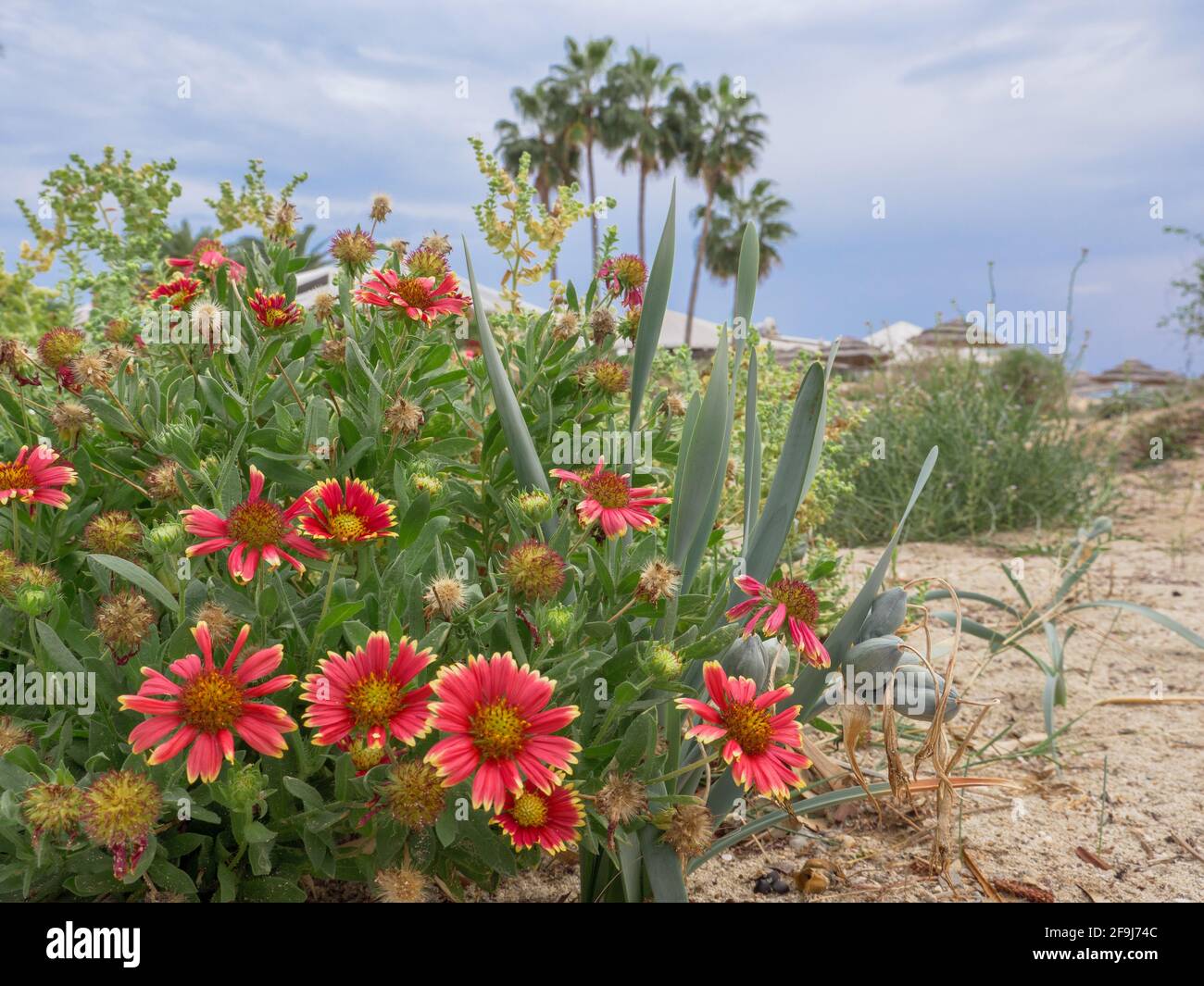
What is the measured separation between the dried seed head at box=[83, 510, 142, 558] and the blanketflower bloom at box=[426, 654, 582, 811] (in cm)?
61

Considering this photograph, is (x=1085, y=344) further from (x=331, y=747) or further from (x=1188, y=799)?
(x=331, y=747)

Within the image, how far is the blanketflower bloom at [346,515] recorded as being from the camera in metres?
1.26

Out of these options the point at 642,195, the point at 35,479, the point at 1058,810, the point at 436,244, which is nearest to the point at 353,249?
the point at 436,244

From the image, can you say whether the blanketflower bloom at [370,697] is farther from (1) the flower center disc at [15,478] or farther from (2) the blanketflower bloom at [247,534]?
(1) the flower center disc at [15,478]

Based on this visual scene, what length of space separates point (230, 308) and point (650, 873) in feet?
4.06

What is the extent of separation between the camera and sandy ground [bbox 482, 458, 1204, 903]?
194 centimetres

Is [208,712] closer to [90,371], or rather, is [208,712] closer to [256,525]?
[256,525]

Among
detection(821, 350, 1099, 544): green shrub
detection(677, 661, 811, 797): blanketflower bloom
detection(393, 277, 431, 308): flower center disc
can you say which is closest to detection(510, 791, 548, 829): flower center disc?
detection(677, 661, 811, 797): blanketflower bloom

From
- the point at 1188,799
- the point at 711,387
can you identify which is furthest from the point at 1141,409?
the point at 711,387

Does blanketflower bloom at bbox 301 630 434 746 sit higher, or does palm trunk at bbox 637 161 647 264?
palm trunk at bbox 637 161 647 264

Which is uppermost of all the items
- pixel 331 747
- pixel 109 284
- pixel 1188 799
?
pixel 109 284

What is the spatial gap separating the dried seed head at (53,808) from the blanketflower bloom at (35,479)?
456 millimetres

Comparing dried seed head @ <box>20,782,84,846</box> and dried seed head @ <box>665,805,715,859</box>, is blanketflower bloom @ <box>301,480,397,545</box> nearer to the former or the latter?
dried seed head @ <box>20,782,84,846</box>

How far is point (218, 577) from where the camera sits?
1.49 meters
